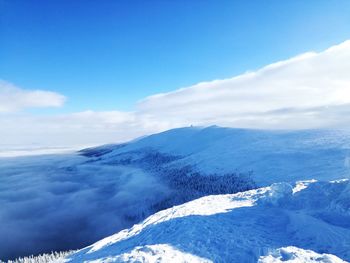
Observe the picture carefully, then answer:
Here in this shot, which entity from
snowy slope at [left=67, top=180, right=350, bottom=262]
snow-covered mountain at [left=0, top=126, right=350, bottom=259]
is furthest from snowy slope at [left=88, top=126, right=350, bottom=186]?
snowy slope at [left=67, top=180, right=350, bottom=262]

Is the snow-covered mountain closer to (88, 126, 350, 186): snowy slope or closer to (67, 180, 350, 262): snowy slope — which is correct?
(88, 126, 350, 186): snowy slope

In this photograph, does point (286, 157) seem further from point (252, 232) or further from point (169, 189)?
point (252, 232)

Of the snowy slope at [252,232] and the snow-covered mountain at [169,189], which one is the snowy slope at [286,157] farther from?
the snowy slope at [252,232]

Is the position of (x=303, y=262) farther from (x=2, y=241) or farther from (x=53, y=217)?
(x=53, y=217)

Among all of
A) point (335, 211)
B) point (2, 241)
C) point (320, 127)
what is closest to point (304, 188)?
point (335, 211)

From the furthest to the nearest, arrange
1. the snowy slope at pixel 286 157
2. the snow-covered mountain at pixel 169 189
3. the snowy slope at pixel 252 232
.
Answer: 1. the snow-covered mountain at pixel 169 189
2. the snowy slope at pixel 286 157
3. the snowy slope at pixel 252 232

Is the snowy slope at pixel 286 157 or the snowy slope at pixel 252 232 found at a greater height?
the snowy slope at pixel 252 232

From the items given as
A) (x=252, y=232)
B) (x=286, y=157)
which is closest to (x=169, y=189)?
(x=286, y=157)

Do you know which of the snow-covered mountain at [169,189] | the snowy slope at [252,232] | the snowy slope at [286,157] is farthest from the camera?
the snow-covered mountain at [169,189]

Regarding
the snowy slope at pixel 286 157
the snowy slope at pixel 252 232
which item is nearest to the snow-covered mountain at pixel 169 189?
the snowy slope at pixel 286 157
